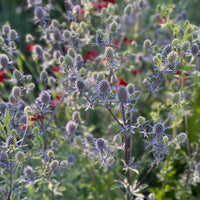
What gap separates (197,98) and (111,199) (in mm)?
1204

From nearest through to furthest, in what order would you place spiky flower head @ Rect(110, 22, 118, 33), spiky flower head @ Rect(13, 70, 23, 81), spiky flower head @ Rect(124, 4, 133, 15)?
spiky flower head @ Rect(13, 70, 23, 81) < spiky flower head @ Rect(110, 22, 118, 33) < spiky flower head @ Rect(124, 4, 133, 15)

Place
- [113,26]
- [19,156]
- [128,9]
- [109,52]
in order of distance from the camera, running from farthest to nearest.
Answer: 1. [128,9]
2. [113,26]
3. [109,52]
4. [19,156]

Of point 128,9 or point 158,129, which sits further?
point 128,9

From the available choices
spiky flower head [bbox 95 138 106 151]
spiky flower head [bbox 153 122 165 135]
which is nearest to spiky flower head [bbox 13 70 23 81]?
spiky flower head [bbox 95 138 106 151]

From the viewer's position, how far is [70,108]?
73.8 inches

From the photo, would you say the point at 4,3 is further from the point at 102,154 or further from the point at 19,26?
the point at 102,154

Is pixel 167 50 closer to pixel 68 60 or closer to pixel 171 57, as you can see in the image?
pixel 171 57

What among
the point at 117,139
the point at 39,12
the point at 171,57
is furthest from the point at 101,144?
the point at 39,12

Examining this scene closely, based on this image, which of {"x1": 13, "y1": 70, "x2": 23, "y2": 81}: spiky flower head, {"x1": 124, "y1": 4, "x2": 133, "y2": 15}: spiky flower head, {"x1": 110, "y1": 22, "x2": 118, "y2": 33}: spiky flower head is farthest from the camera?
{"x1": 124, "y1": 4, "x2": 133, "y2": 15}: spiky flower head

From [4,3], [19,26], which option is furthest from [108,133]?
[4,3]

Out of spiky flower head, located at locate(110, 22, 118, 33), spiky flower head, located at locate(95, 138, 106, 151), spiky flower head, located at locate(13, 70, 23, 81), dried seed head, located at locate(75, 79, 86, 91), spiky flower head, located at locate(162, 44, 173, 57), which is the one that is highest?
spiky flower head, located at locate(110, 22, 118, 33)

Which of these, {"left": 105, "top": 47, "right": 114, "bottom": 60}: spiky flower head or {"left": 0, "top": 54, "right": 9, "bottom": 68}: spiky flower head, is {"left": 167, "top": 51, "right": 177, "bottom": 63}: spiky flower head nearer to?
{"left": 105, "top": 47, "right": 114, "bottom": 60}: spiky flower head

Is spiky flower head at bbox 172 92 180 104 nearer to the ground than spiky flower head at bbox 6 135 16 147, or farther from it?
farther from it

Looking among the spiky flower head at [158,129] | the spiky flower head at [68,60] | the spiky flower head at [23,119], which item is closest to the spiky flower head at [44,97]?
the spiky flower head at [23,119]
